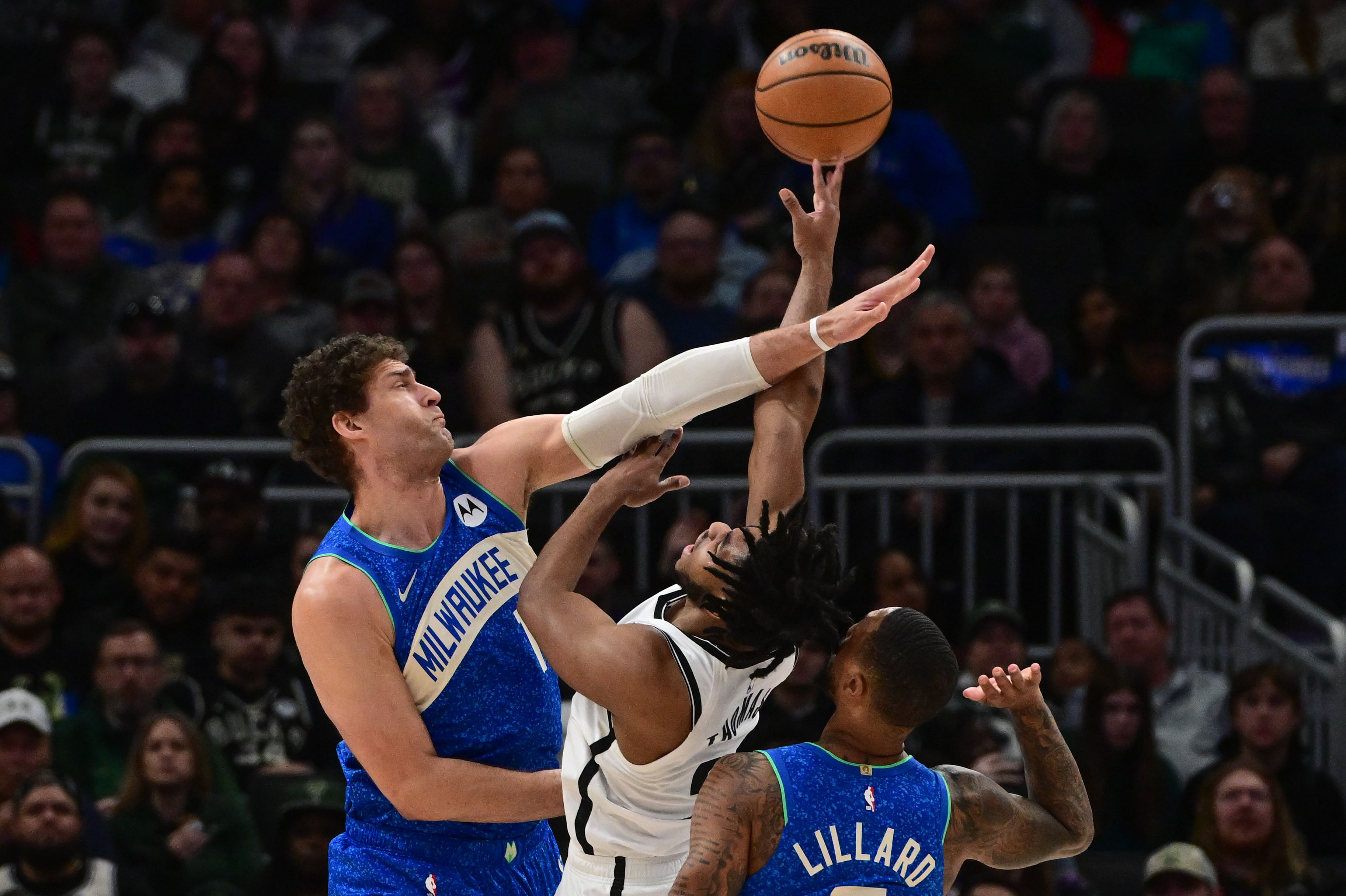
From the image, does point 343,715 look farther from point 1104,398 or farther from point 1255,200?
point 1255,200

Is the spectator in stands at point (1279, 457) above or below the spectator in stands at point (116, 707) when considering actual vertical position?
above

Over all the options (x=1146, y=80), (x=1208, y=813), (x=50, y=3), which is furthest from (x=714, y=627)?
(x=50, y=3)

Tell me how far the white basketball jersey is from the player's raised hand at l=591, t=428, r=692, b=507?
233 mm

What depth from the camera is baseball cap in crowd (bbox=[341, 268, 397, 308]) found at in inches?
372

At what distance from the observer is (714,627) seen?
3959 millimetres

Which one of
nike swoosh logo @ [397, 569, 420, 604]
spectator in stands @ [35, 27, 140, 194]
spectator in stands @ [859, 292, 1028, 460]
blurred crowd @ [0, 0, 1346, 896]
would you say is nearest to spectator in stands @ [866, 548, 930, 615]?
blurred crowd @ [0, 0, 1346, 896]

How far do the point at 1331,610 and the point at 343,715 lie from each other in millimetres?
6384

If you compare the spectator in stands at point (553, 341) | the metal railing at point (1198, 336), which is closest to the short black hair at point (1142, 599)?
the metal railing at point (1198, 336)

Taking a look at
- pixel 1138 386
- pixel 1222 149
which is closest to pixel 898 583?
pixel 1138 386

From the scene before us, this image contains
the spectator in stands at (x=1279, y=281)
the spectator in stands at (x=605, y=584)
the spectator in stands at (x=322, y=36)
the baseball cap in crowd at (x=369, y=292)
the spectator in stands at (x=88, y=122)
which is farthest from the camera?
the spectator in stands at (x=322, y=36)

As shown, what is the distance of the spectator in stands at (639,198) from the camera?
10.6 metres

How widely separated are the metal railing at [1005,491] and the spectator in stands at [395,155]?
3348 millimetres

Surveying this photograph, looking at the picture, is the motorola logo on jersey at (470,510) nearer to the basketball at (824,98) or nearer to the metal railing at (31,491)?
the basketball at (824,98)

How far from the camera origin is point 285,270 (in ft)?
33.2
